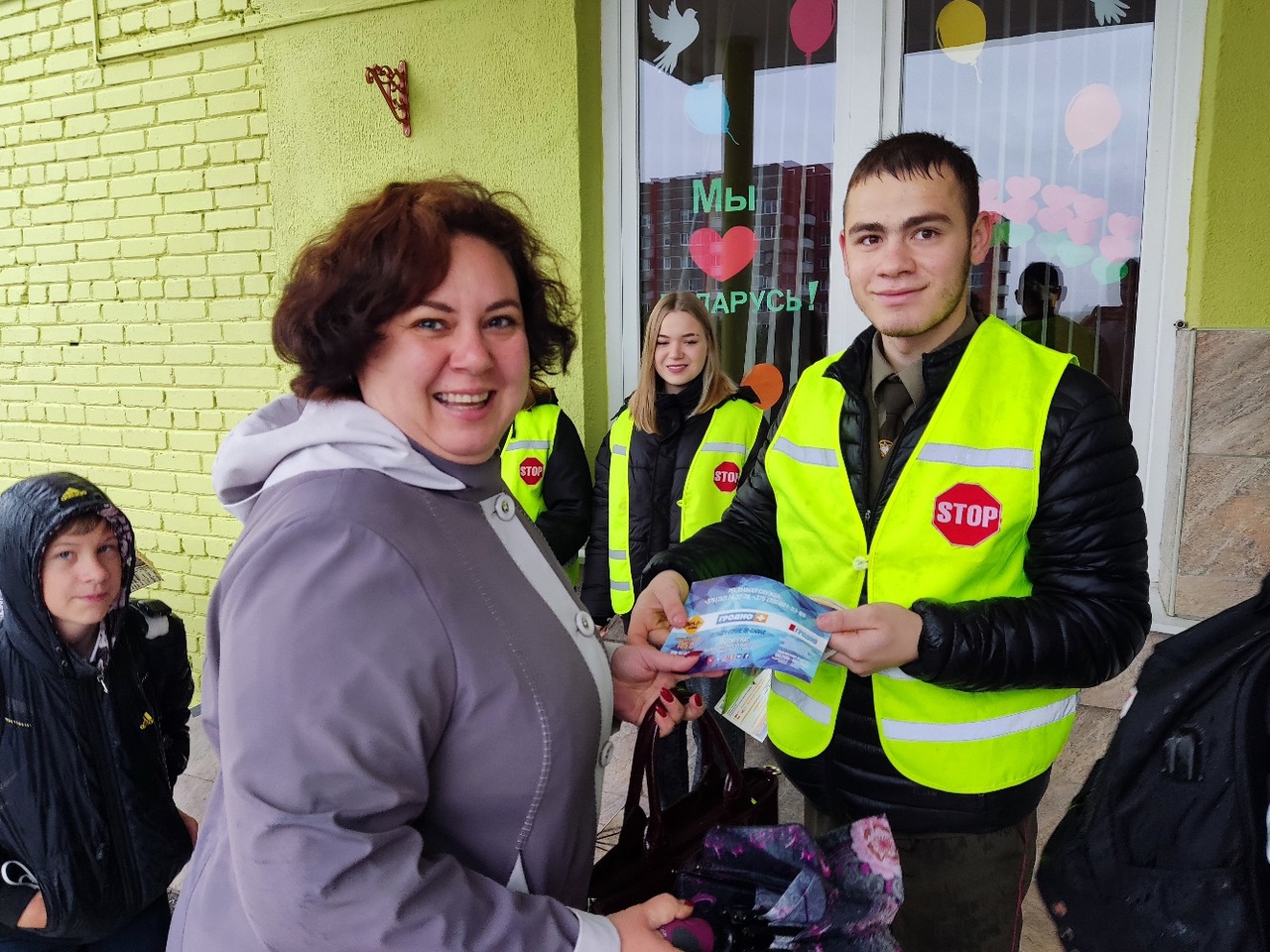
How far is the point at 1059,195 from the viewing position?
10.7ft

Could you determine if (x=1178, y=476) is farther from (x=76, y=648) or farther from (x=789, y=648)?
Answer: (x=76, y=648)

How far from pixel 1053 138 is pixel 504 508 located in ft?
9.57

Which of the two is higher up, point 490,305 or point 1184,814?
point 490,305

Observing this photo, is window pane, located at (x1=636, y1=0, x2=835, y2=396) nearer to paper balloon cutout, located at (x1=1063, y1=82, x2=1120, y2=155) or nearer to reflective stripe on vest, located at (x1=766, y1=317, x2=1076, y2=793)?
paper balloon cutout, located at (x1=1063, y1=82, x2=1120, y2=155)

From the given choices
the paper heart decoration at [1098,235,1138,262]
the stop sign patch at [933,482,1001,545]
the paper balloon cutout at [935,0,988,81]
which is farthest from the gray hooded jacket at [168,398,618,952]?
the paper balloon cutout at [935,0,988,81]

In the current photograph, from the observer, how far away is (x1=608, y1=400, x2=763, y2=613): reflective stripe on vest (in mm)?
3074

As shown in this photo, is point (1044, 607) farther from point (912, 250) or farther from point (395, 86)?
point (395, 86)

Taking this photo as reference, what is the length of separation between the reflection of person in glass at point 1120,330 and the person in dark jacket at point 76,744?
10.3 ft

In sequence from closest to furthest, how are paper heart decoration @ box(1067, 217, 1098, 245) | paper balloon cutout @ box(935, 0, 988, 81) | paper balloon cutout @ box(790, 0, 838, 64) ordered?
1. paper heart decoration @ box(1067, 217, 1098, 245)
2. paper balloon cutout @ box(935, 0, 988, 81)
3. paper balloon cutout @ box(790, 0, 838, 64)

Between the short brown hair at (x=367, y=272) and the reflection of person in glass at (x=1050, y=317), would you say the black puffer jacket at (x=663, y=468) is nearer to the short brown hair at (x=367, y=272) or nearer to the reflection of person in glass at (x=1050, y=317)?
the reflection of person in glass at (x=1050, y=317)

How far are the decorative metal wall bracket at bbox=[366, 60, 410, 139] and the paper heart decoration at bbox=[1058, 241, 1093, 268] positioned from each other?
2834 mm

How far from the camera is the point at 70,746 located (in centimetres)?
186

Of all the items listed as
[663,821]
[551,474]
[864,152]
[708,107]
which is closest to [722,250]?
[708,107]

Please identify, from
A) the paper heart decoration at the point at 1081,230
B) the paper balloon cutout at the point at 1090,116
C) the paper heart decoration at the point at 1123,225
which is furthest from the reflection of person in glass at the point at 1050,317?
the paper balloon cutout at the point at 1090,116
